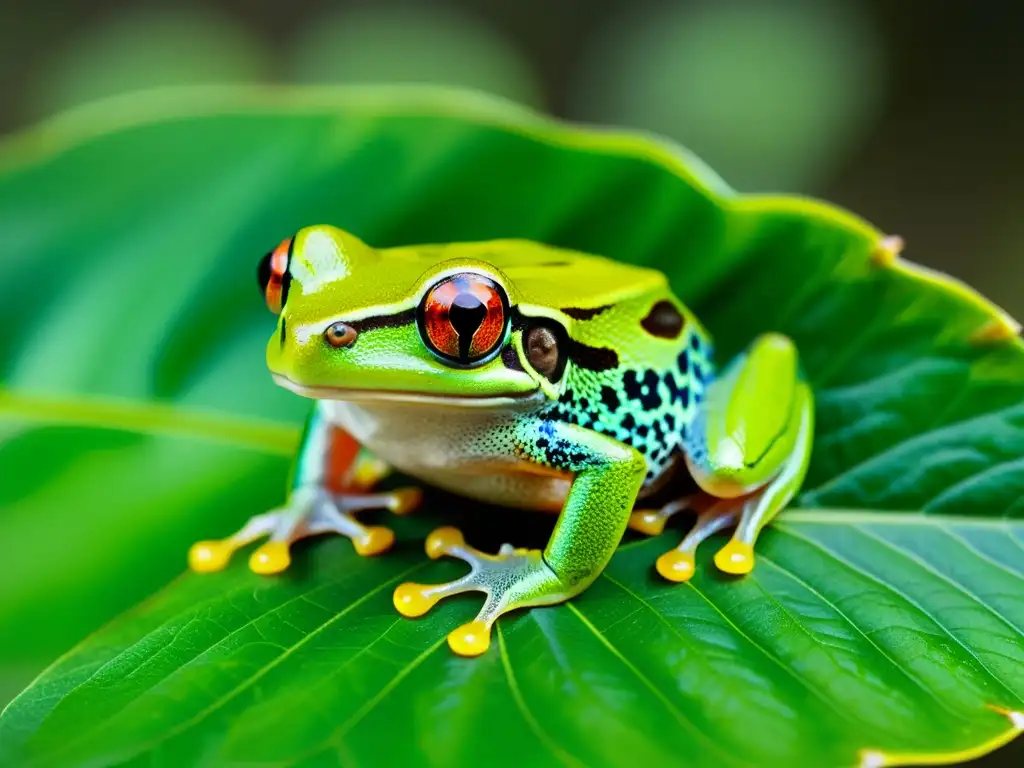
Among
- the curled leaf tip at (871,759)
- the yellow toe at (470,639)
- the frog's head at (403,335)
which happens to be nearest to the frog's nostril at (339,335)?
the frog's head at (403,335)

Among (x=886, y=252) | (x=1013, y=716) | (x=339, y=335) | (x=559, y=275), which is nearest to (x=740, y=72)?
(x=886, y=252)

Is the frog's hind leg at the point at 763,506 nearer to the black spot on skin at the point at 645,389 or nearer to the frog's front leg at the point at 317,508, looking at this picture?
the black spot on skin at the point at 645,389

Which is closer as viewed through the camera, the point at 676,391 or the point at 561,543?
the point at 561,543

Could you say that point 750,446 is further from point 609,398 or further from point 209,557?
point 209,557

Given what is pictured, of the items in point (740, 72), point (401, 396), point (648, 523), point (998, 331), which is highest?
point (740, 72)

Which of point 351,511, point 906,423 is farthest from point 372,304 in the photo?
point 906,423

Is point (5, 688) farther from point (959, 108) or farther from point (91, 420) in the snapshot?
point (959, 108)

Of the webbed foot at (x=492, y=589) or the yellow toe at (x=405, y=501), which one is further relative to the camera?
the yellow toe at (x=405, y=501)
